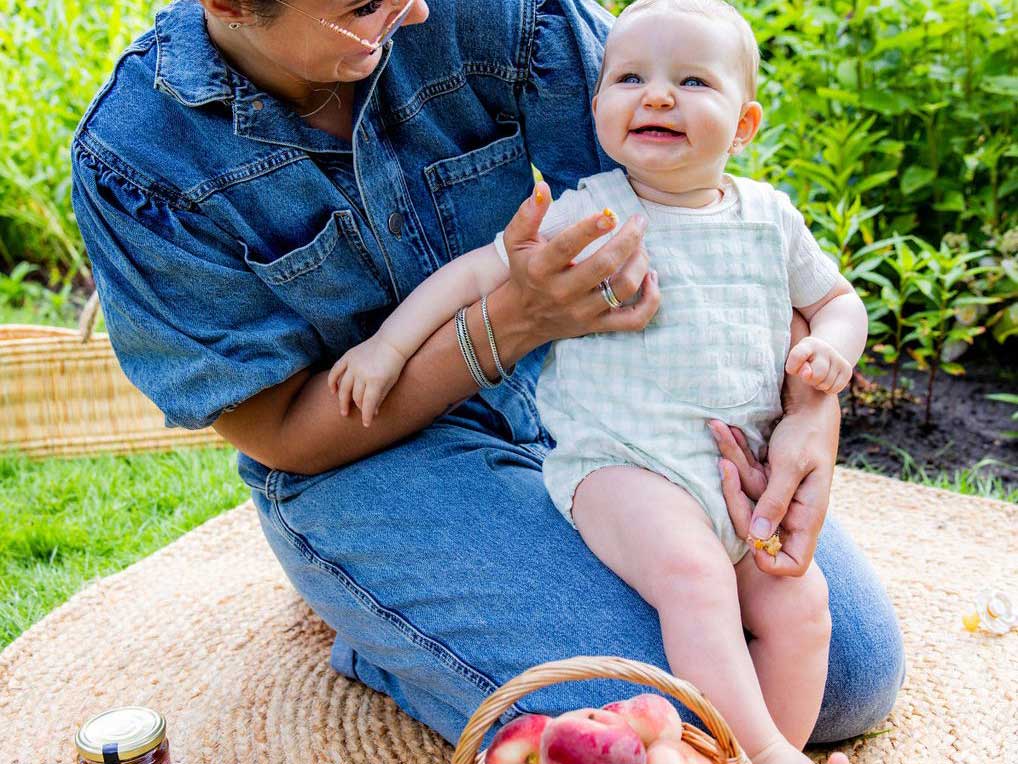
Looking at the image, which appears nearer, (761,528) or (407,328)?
(761,528)

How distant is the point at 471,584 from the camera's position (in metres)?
1.56

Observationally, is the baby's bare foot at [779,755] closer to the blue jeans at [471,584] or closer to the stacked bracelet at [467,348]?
the blue jeans at [471,584]

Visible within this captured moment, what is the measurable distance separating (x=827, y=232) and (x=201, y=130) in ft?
6.25

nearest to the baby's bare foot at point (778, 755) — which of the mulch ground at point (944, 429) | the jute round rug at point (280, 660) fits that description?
the jute round rug at point (280, 660)

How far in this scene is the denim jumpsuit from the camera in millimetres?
1536

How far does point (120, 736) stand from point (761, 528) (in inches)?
35.3

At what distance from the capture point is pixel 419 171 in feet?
5.77

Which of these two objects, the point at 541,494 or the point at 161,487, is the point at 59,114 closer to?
the point at 161,487

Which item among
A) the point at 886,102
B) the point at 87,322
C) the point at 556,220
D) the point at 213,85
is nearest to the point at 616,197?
the point at 556,220

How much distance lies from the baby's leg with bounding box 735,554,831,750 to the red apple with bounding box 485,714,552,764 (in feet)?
1.59

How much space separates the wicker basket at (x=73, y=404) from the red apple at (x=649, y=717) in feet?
6.56

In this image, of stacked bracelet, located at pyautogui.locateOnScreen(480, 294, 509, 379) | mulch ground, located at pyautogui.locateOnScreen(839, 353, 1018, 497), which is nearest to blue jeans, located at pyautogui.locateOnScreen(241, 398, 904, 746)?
stacked bracelet, located at pyautogui.locateOnScreen(480, 294, 509, 379)

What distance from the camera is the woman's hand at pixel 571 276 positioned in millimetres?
1481

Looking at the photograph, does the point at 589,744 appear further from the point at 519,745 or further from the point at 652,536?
the point at 652,536
